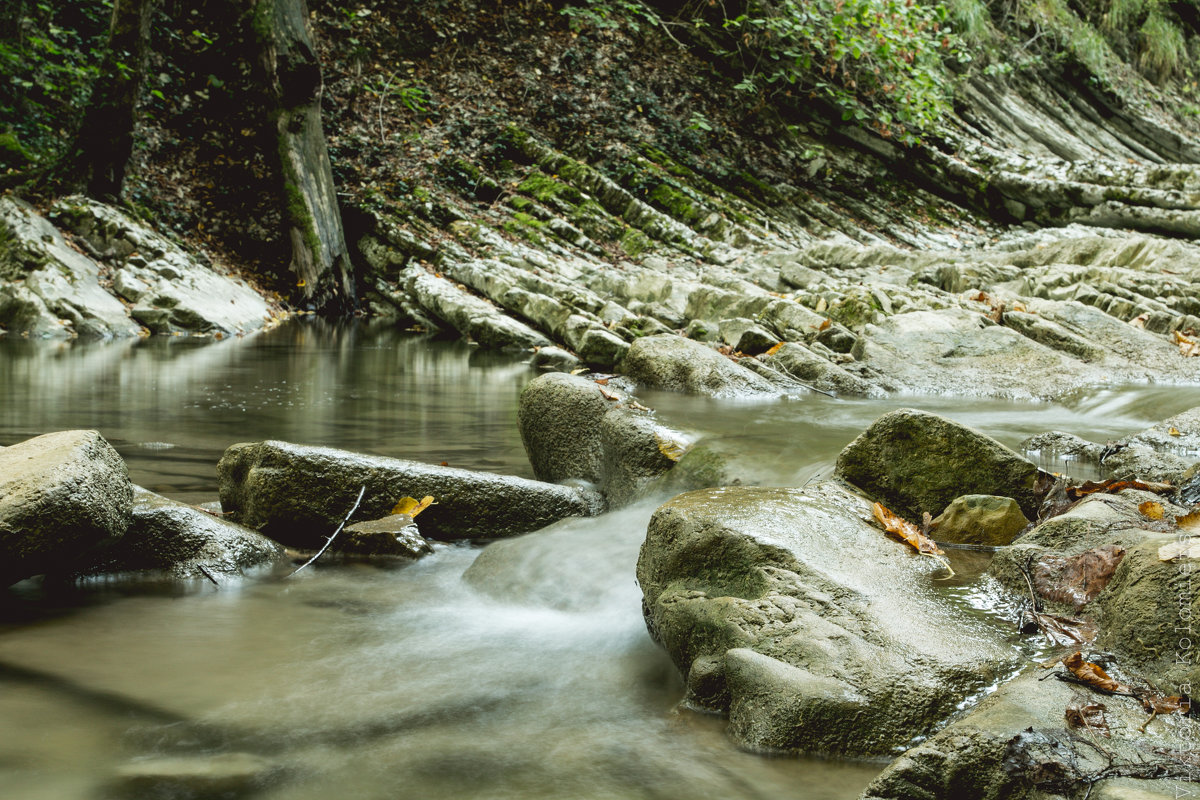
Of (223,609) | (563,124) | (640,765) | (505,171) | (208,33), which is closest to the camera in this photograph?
(640,765)

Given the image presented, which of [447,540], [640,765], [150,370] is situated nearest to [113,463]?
[447,540]

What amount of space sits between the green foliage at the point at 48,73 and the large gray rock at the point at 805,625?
14.2m

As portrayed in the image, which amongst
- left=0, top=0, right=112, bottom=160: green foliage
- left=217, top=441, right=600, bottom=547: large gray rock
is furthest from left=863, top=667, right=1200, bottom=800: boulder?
left=0, top=0, right=112, bottom=160: green foliage

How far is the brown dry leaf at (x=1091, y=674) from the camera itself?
232cm

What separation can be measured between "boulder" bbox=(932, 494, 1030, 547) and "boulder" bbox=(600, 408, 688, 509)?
66.3 inches

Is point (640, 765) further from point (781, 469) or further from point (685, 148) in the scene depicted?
point (685, 148)

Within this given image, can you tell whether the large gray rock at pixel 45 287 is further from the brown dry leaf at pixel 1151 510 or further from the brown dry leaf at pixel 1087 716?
the brown dry leaf at pixel 1087 716

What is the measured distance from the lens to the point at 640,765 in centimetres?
261

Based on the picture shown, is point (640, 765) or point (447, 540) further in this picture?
point (447, 540)

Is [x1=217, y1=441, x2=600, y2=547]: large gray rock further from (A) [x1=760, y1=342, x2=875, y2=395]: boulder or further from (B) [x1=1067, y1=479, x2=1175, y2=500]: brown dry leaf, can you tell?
(A) [x1=760, y1=342, x2=875, y2=395]: boulder

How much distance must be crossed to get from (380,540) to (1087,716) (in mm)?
3320

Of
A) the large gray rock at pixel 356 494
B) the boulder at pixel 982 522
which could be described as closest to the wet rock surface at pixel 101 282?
the large gray rock at pixel 356 494

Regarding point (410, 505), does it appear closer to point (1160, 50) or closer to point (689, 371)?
point (689, 371)

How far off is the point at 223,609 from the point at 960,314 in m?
8.04
